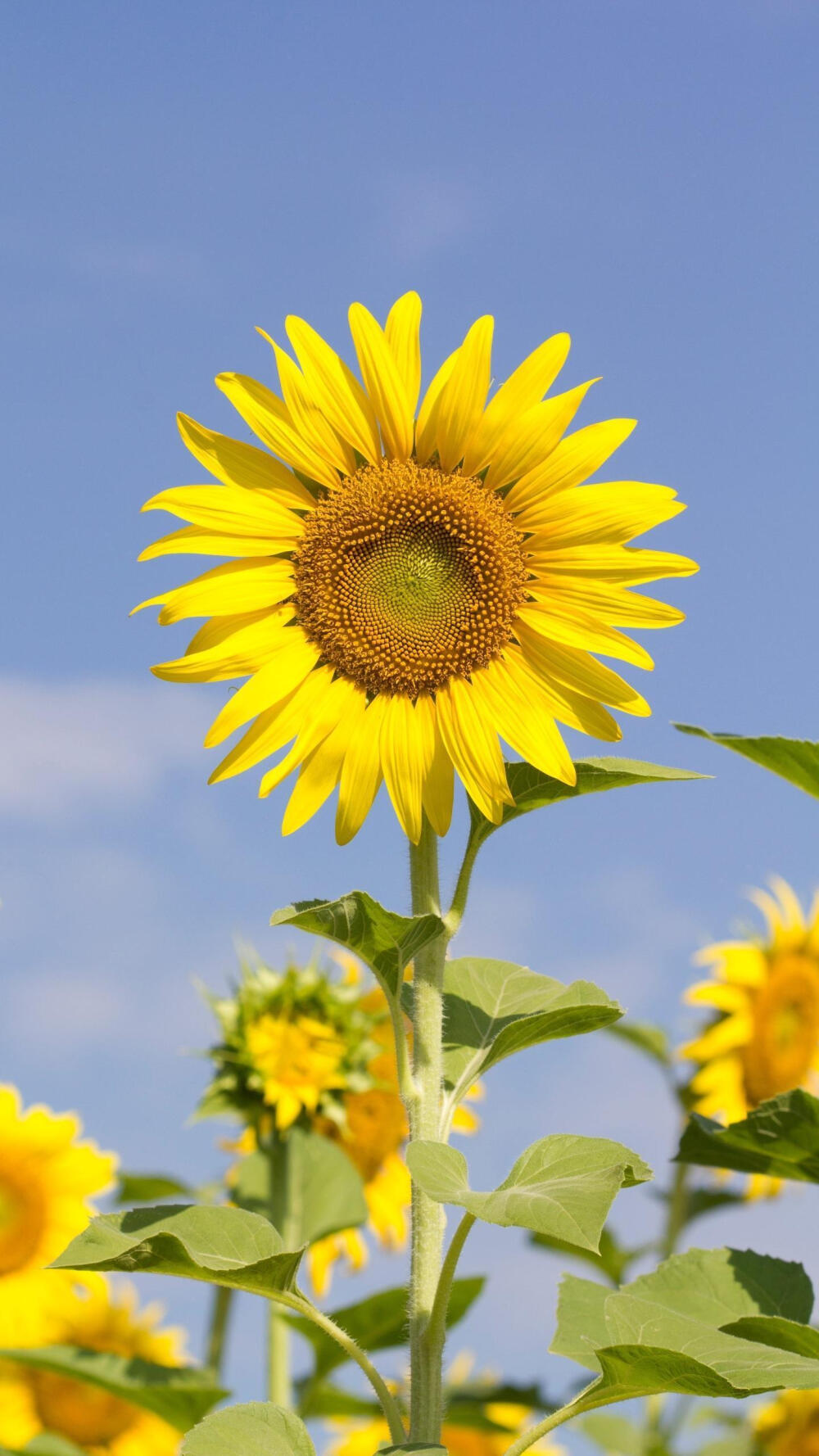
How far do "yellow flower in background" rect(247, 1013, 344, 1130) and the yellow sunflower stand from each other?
843mm

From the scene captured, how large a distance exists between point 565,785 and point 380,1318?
5.56 feet

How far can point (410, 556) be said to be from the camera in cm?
260

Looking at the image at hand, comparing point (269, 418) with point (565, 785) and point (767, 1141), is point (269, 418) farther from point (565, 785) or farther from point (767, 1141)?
point (767, 1141)

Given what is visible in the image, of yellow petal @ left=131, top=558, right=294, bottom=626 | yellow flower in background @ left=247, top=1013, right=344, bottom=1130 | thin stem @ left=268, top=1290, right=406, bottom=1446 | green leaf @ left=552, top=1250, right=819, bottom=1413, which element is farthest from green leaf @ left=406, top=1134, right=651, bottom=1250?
yellow flower in background @ left=247, top=1013, right=344, bottom=1130

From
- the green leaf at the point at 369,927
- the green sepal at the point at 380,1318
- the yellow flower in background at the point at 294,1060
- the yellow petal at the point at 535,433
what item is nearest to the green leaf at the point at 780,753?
the yellow petal at the point at 535,433

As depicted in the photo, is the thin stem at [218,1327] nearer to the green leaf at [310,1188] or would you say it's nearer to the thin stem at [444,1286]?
the green leaf at [310,1188]

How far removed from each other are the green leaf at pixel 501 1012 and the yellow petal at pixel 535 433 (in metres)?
0.85

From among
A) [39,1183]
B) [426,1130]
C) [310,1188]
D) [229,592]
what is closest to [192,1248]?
[426,1130]

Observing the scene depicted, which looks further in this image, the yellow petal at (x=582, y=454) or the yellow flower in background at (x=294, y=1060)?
the yellow flower in background at (x=294, y=1060)

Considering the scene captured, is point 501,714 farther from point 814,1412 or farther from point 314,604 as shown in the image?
point 814,1412

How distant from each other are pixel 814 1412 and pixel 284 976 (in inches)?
75.4

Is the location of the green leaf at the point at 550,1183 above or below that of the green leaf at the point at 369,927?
below

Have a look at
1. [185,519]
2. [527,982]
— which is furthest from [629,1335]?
[185,519]

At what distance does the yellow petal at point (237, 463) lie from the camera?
8.10ft
